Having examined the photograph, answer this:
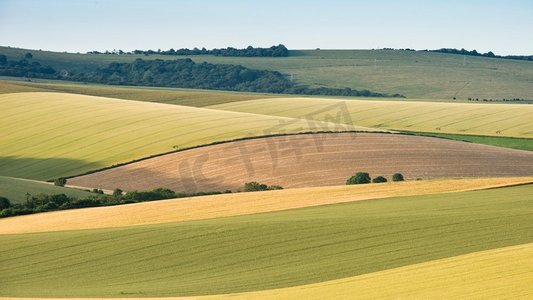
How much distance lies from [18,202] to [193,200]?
343 inches

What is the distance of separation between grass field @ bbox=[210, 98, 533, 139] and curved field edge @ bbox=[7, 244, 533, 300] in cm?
5302

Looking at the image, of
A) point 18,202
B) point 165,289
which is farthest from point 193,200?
point 165,289

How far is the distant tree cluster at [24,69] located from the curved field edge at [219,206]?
99.6 metres

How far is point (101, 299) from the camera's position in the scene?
24234 mm

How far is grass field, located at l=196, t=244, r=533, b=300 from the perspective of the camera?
2123 cm

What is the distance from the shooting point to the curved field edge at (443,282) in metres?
21.3

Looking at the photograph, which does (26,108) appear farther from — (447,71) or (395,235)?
(447,71)

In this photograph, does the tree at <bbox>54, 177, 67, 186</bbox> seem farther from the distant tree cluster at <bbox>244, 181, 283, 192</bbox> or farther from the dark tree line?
the dark tree line

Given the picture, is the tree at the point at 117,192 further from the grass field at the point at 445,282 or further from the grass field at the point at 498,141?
→ the grass field at the point at 498,141

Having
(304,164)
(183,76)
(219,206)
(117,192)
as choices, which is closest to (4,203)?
(117,192)

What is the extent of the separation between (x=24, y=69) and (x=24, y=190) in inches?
3973

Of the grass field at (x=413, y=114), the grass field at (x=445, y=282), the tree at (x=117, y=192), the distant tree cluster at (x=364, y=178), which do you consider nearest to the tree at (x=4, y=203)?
the tree at (x=117, y=192)

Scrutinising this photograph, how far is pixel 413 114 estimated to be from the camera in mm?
92375

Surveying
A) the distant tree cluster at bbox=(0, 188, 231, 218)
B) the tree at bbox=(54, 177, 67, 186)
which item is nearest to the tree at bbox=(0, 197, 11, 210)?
the distant tree cluster at bbox=(0, 188, 231, 218)
